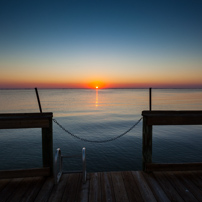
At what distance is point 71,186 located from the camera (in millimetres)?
3895

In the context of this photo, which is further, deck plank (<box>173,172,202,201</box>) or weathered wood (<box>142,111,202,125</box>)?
weathered wood (<box>142,111,202,125</box>)

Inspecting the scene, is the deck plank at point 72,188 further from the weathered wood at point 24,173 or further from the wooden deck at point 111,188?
the weathered wood at point 24,173

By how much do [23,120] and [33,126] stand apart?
12.6 inches

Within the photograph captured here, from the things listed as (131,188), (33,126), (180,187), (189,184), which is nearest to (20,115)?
(33,126)

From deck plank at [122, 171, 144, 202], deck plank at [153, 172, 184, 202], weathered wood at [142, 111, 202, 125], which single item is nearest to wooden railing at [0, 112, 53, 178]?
deck plank at [122, 171, 144, 202]

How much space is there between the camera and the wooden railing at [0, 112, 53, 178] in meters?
4.14

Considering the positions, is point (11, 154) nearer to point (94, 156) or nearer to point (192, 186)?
point (94, 156)

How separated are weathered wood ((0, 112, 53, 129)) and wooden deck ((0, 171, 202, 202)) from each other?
1.50 m

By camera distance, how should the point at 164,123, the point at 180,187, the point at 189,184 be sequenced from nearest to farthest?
the point at 180,187 < the point at 189,184 < the point at 164,123

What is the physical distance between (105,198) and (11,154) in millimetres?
10691

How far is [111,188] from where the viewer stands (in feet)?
12.5

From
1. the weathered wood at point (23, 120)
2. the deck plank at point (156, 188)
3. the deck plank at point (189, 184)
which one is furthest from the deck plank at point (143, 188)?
the weathered wood at point (23, 120)

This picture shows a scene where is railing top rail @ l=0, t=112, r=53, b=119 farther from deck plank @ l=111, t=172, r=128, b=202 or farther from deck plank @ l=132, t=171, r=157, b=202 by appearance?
deck plank @ l=132, t=171, r=157, b=202

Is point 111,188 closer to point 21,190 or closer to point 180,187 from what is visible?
point 180,187
